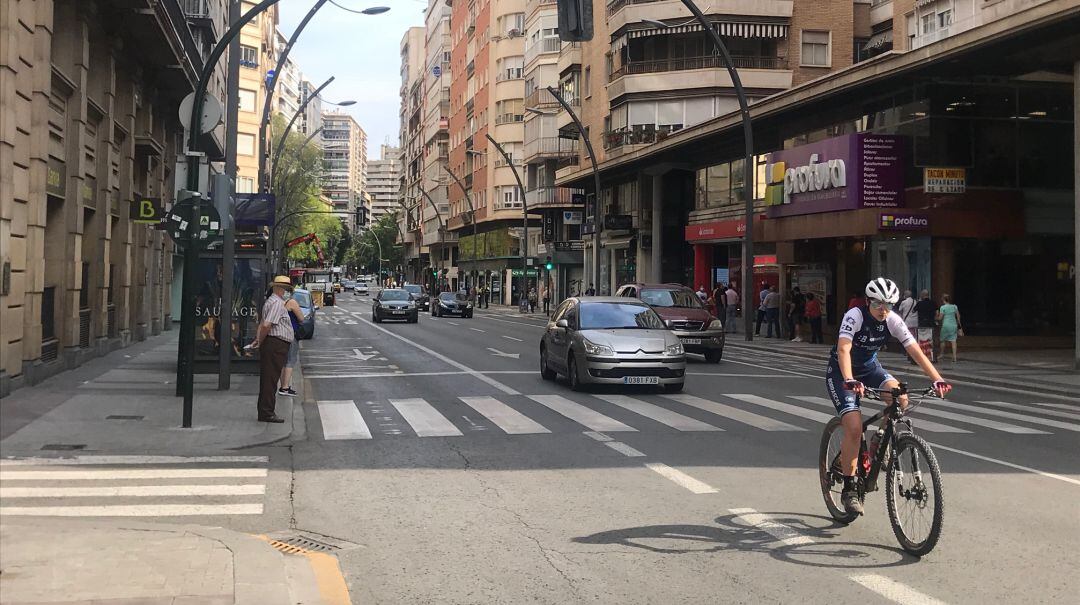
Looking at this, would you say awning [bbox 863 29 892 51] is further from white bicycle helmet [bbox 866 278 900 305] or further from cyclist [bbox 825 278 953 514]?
white bicycle helmet [bbox 866 278 900 305]

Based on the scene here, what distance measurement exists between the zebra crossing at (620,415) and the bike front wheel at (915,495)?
5.32m

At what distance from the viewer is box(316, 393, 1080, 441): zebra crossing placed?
12406 millimetres

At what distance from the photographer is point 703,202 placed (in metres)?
42.4

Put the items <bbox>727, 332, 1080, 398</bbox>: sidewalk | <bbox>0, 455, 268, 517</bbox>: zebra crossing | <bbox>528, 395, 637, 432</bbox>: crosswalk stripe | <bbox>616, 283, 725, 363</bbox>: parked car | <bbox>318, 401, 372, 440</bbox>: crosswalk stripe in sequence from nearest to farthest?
<bbox>0, 455, 268, 517</bbox>: zebra crossing < <bbox>318, 401, 372, 440</bbox>: crosswalk stripe < <bbox>528, 395, 637, 432</bbox>: crosswalk stripe < <bbox>727, 332, 1080, 398</bbox>: sidewalk < <bbox>616, 283, 725, 363</bbox>: parked car

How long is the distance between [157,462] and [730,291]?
29364mm

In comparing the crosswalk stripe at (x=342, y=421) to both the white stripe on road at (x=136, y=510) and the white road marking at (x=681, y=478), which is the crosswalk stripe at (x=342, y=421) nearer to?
the white road marking at (x=681, y=478)

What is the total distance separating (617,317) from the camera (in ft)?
57.5

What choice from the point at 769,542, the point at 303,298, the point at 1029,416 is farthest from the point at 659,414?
the point at 303,298

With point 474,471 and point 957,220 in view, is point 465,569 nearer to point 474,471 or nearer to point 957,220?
point 474,471

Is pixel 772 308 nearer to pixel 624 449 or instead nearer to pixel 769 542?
pixel 624 449

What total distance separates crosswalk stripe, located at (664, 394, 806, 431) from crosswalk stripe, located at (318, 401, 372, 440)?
4.66 metres

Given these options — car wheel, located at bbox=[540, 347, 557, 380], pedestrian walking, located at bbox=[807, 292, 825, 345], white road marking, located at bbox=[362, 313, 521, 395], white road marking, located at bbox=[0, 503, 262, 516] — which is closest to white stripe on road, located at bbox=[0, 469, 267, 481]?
white road marking, located at bbox=[0, 503, 262, 516]

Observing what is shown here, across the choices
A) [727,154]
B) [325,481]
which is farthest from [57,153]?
[727,154]

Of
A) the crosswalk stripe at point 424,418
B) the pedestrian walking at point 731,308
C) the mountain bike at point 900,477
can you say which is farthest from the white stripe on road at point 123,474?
the pedestrian walking at point 731,308
